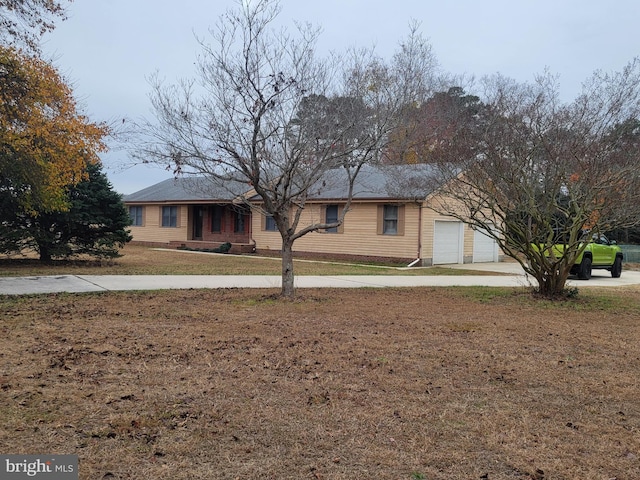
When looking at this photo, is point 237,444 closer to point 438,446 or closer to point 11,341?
point 438,446

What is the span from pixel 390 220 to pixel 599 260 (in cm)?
763

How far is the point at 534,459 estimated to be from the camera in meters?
3.65

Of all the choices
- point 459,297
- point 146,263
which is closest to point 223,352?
point 459,297

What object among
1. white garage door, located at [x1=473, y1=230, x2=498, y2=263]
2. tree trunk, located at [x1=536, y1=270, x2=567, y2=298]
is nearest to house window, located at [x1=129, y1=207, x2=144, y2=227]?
white garage door, located at [x1=473, y1=230, x2=498, y2=263]

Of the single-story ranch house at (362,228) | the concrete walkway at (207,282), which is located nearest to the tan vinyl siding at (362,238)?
the single-story ranch house at (362,228)

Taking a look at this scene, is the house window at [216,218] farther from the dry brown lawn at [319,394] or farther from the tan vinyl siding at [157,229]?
the dry brown lawn at [319,394]

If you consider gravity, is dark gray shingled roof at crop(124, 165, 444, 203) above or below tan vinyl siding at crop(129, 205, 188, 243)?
above

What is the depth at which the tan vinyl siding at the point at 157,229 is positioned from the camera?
30125 millimetres

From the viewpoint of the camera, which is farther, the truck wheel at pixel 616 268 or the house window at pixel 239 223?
the house window at pixel 239 223

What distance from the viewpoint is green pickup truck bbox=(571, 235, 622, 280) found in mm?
18219

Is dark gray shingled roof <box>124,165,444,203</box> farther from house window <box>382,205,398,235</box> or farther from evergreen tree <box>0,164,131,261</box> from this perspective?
evergreen tree <box>0,164,131,261</box>

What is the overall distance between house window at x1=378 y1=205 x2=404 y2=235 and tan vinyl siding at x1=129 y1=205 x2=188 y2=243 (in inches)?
471

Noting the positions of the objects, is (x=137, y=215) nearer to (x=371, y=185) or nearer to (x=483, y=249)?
(x=371, y=185)

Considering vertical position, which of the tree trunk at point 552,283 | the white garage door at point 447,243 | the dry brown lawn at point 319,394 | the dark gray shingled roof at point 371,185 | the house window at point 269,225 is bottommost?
the dry brown lawn at point 319,394
